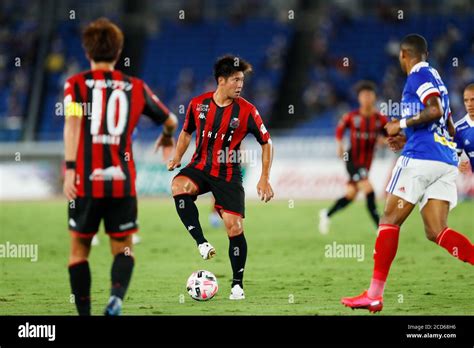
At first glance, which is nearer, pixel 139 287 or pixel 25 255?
pixel 139 287

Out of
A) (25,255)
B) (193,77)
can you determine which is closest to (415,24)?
(193,77)

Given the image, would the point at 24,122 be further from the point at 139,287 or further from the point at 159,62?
the point at 139,287

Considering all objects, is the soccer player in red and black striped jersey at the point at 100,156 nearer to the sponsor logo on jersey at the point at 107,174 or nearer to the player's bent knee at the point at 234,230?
the sponsor logo on jersey at the point at 107,174

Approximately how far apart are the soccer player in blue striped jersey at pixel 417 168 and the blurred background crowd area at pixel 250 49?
18673mm

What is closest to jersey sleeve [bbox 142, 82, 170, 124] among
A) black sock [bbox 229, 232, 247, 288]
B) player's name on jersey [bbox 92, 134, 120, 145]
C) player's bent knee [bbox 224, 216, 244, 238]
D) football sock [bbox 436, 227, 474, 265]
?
player's name on jersey [bbox 92, 134, 120, 145]

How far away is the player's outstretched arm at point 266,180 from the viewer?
8875 millimetres

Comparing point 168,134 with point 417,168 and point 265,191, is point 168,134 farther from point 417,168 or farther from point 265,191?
point 417,168

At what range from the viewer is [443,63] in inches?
1110

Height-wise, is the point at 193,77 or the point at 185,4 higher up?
the point at 185,4

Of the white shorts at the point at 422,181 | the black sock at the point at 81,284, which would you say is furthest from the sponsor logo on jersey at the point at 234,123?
the black sock at the point at 81,284

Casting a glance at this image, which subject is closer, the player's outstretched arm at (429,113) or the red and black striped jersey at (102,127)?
the red and black striped jersey at (102,127)

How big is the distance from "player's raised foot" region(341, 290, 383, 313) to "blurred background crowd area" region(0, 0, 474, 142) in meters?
18.8

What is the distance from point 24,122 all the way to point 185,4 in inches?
317

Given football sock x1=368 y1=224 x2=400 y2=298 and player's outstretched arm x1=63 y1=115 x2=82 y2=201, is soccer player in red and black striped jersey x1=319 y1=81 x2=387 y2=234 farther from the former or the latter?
player's outstretched arm x1=63 y1=115 x2=82 y2=201
